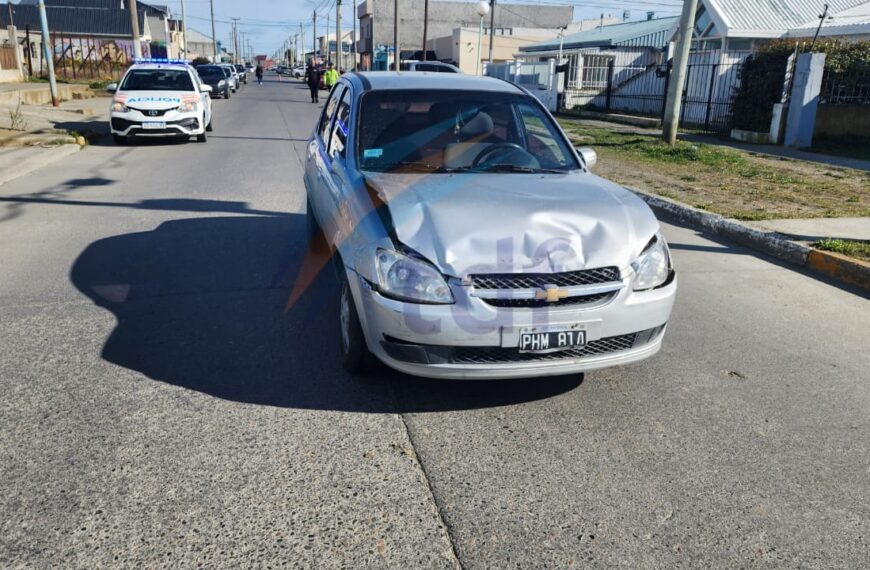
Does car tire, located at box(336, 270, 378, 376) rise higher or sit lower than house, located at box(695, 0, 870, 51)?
lower

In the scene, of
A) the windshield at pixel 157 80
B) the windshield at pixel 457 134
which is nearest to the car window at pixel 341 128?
the windshield at pixel 457 134

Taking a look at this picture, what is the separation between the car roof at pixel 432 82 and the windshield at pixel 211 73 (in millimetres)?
A: 31106

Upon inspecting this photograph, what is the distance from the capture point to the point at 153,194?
9656 millimetres

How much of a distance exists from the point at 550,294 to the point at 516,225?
42 centimetres

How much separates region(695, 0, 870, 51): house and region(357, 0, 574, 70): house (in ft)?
147

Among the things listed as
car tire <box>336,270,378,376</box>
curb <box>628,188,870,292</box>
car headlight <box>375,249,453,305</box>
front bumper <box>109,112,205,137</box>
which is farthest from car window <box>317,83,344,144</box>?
front bumper <box>109,112,205,137</box>

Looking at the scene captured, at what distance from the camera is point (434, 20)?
88938 millimetres

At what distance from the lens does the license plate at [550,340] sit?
3.44 m

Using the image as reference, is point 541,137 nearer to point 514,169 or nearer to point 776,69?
point 514,169

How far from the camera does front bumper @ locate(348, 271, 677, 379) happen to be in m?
3.39

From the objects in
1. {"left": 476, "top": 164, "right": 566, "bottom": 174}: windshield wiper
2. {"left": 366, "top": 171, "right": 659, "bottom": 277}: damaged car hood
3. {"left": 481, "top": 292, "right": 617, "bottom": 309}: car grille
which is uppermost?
{"left": 476, "top": 164, "right": 566, "bottom": 174}: windshield wiper

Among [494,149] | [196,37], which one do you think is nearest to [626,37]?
[494,149]

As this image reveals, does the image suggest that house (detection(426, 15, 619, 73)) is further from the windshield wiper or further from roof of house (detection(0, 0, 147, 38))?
the windshield wiper

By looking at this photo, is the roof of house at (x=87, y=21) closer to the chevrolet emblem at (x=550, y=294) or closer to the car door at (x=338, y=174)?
the car door at (x=338, y=174)
